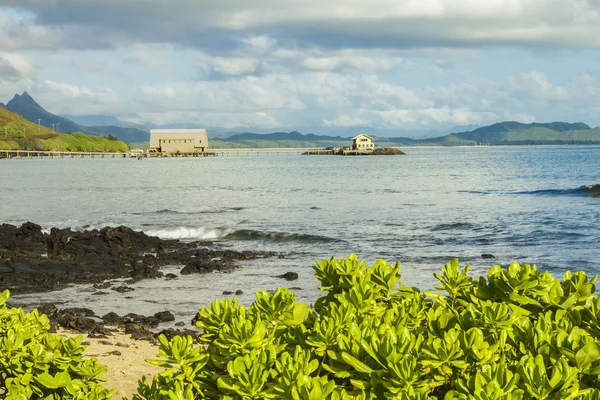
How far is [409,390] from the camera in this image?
3199 millimetres

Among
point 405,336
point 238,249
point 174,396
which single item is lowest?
point 238,249

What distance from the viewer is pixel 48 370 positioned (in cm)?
470

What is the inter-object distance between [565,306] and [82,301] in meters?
14.4

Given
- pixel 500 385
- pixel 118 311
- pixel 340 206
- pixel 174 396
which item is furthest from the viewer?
pixel 340 206

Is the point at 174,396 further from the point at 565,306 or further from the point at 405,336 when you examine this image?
the point at 565,306

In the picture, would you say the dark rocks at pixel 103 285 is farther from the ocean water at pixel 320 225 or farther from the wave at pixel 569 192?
the wave at pixel 569 192

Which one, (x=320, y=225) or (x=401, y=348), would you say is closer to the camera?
(x=401, y=348)

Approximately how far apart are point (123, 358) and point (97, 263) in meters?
10.7

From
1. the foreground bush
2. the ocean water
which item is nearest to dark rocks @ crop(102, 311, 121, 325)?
the ocean water

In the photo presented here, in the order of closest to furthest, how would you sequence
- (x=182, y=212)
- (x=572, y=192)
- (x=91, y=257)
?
1. (x=91, y=257)
2. (x=182, y=212)
3. (x=572, y=192)

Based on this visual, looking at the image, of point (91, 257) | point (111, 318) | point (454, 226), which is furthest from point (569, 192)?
point (111, 318)

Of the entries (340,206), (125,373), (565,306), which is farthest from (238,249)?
(565,306)

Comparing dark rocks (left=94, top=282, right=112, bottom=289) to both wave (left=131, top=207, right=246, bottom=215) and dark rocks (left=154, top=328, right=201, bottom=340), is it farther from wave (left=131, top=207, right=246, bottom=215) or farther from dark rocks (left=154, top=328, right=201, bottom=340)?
wave (left=131, top=207, right=246, bottom=215)

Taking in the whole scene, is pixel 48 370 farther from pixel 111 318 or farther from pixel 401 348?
pixel 111 318
